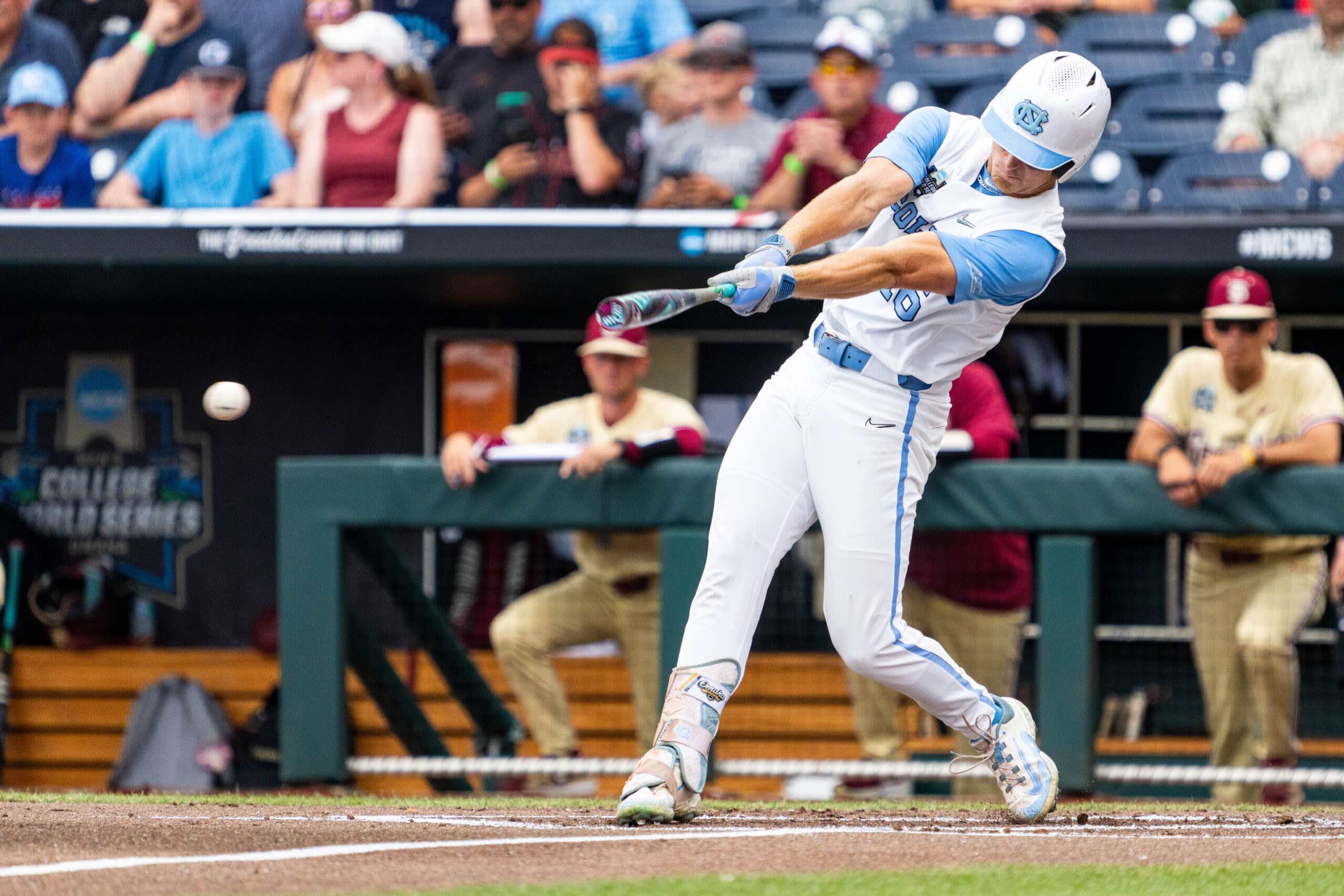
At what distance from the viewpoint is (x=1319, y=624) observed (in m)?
5.99

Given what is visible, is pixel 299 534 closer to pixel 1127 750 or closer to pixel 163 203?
pixel 163 203

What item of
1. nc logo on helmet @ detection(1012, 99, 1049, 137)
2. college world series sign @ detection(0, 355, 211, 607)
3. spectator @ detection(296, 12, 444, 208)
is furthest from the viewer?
college world series sign @ detection(0, 355, 211, 607)

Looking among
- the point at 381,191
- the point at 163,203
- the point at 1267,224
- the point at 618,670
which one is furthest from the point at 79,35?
the point at 1267,224

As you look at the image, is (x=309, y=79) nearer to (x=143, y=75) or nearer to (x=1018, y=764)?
(x=143, y=75)

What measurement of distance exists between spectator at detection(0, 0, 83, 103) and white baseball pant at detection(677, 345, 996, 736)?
16.1 feet

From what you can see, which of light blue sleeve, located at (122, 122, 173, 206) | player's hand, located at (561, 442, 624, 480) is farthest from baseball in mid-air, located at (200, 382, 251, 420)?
light blue sleeve, located at (122, 122, 173, 206)

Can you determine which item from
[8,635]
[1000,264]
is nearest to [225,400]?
[8,635]

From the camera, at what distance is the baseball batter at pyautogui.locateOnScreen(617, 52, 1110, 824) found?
317 centimetres

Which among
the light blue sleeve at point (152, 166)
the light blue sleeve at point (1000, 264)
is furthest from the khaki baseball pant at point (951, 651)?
the light blue sleeve at point (152, 166)

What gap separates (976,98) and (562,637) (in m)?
2.90

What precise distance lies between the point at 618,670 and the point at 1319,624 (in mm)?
2673

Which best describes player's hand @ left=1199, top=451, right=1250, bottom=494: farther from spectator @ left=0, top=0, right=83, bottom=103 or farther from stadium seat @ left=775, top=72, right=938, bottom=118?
spectator @ left=0, top=0, right=83, bottom=103

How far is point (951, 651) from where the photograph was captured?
5.07m

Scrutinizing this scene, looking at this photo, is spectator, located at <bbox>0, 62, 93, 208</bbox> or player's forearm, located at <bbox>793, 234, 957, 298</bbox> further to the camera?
spectator, located at <bbox>0, 62, 93, 208</bbox>
